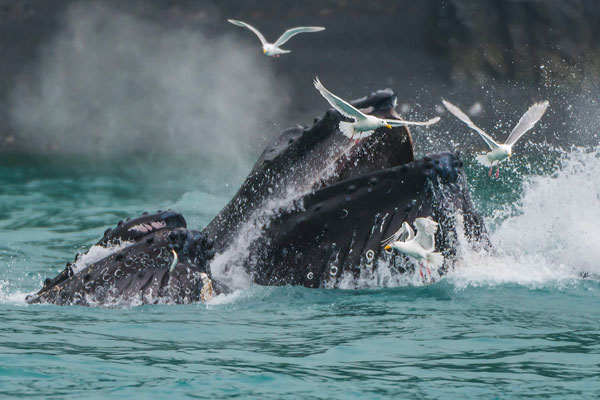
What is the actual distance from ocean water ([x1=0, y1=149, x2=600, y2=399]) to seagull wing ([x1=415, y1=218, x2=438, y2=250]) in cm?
57

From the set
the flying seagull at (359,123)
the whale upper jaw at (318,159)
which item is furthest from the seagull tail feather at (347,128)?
the whale upper jaw at (318,159)

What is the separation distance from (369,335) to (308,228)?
1125 mm

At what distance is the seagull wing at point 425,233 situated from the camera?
24.9 feet

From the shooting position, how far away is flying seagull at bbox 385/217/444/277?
293 inches

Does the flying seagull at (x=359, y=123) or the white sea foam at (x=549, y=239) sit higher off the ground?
the flying seagull at (x=359, y=123)

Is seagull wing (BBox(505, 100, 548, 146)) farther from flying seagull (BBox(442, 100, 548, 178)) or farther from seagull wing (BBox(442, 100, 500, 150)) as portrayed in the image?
seagull wing (BBox(442, 100, 500, 150))

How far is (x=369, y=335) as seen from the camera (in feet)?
24.0

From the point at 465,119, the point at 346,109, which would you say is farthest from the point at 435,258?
the point at 465,119

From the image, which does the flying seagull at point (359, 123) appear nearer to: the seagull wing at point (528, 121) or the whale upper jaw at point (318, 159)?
the whale upper jaw at point (318, 159)

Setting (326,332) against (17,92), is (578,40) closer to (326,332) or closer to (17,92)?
(17,92)

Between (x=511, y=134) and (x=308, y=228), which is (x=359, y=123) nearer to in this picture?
(x=308, y=228)

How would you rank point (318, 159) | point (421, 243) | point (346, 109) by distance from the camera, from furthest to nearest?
point (318, 159)
point (346, 109)
point (421, 243)

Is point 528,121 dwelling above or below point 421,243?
above

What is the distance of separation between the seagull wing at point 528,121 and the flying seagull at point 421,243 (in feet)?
5.03
